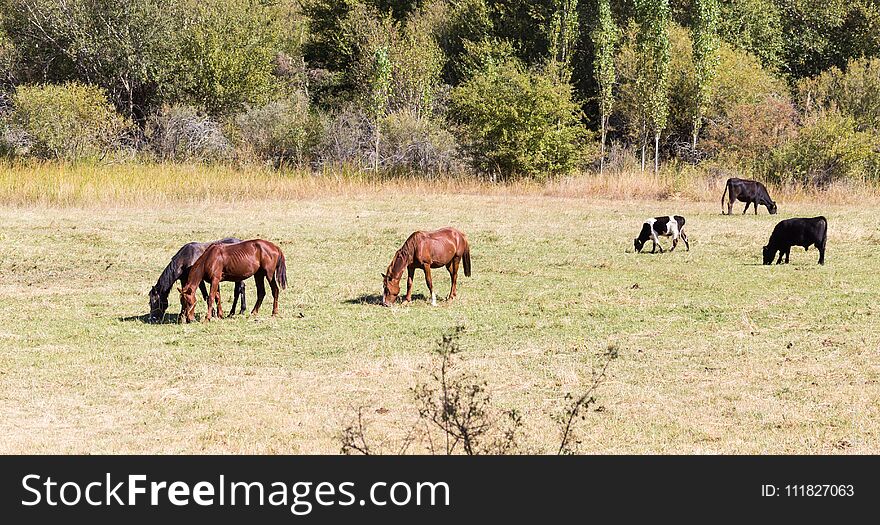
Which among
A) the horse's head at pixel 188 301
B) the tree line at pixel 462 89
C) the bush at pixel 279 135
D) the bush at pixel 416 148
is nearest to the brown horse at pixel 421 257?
the horse's head at pixel 188 301

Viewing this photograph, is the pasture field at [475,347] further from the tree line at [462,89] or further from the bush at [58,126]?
the tree line at [462,89]

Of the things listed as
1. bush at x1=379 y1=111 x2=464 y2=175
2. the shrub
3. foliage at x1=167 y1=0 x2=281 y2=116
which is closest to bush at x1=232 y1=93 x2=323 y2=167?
bush at x1=379 y1=111 x2=464 y2=175

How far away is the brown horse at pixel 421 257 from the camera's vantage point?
48.6ft

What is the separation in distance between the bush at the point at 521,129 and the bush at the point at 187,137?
959 centimetres

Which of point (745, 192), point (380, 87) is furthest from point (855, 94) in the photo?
point (745, 192)

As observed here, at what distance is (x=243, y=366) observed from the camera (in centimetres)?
1144

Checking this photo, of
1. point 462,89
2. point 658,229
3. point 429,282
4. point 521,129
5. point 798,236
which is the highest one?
point 462,89

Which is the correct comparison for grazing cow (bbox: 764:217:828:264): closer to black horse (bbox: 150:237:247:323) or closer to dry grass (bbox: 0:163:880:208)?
black horse (bbox: 150:237:247:323)

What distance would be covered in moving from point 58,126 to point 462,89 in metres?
14.6

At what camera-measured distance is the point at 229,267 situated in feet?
44.7

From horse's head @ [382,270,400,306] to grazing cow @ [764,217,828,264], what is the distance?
756cm

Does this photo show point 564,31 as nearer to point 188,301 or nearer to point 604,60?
point 604,60

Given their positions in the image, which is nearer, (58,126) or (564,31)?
(58,126)

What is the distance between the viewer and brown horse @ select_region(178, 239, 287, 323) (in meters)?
13.5
